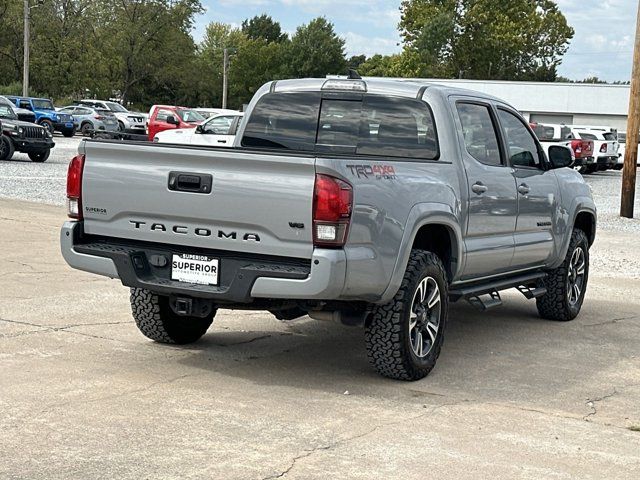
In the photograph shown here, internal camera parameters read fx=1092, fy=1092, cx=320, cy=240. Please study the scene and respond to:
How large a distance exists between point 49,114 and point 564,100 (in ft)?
121

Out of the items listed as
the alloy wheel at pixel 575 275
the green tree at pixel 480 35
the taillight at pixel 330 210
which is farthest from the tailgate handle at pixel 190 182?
the green tree at pixel 480 35

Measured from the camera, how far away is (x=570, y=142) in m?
36.3

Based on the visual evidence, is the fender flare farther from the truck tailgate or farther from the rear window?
the truck tailgate

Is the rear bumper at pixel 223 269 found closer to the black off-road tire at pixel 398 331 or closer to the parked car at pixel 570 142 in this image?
the black off-road tire at pixel 398 331

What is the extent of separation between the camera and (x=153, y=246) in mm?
6898

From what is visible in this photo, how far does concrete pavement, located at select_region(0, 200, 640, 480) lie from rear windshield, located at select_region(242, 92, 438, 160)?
150cm

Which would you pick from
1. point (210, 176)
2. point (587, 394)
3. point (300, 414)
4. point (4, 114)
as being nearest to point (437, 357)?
point (587, 394)

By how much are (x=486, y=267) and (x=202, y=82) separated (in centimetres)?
7977

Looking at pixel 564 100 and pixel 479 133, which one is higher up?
pixel 564 100

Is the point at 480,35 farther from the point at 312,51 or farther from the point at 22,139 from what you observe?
the point at 22,139

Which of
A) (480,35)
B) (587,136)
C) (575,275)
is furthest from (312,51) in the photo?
(575,275)

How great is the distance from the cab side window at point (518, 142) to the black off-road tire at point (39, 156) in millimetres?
22034

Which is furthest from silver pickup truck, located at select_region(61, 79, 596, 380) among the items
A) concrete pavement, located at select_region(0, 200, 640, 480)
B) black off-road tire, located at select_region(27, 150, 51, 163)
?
black off-road tire, located at select_region(27, 150, 51, 163)

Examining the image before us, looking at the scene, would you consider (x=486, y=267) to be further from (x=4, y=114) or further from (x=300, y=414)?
(x=4, y=114)
